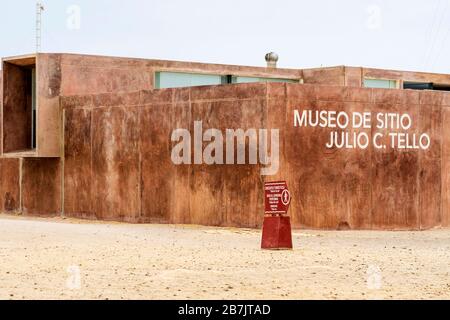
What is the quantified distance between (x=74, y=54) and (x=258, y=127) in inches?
344

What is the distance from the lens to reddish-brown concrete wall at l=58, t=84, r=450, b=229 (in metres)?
22.2

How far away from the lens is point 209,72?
3102 centimetres

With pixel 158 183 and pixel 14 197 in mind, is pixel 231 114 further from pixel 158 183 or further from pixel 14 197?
pixel 14 197

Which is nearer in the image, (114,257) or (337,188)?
(114,257)

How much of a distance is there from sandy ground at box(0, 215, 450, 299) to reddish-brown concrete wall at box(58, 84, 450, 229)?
1.92 m

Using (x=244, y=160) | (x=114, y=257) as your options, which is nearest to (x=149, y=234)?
(x=244, y=160)

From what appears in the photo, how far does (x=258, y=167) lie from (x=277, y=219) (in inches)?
220

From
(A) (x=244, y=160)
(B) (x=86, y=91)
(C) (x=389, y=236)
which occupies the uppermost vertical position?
(B) (x=86, y=91)

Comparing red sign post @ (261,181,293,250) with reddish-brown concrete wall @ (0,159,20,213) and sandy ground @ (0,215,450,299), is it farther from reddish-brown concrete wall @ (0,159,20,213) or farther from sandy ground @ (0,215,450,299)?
reddish-brown concrete wall @ (0,159,20,213)

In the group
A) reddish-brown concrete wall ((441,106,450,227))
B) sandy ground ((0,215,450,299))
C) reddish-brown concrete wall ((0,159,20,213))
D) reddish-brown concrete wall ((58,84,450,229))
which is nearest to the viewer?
sandy ground ((0,215,450,299))

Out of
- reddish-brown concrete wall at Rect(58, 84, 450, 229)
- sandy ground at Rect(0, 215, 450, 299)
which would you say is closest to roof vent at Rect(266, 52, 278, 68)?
reddish-brown concrete wall at Rect(58, 84, 450, 229)

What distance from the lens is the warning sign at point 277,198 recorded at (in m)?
16.3

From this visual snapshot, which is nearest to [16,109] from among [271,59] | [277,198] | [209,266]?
[271,59]

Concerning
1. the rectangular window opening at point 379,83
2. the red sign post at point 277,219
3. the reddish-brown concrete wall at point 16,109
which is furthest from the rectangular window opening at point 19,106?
the red sign post at point 277,219
